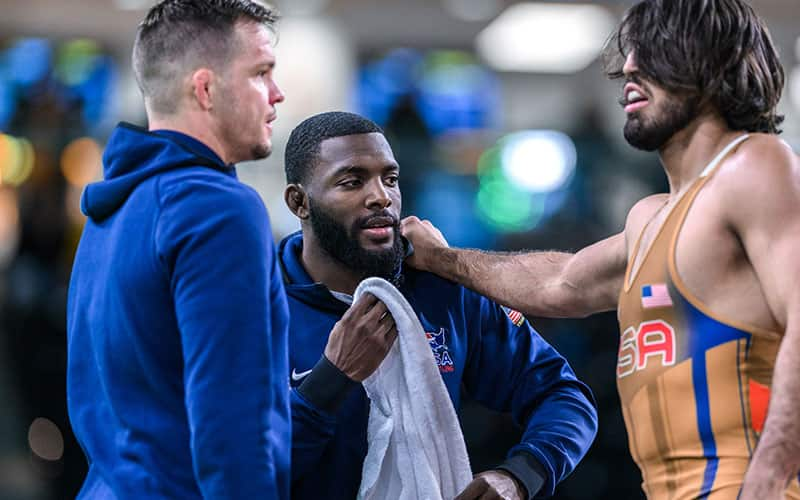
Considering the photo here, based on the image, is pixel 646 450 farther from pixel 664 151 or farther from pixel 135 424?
pixel 135 424

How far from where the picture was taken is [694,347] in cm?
229

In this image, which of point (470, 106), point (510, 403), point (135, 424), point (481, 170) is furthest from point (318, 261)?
point (470, 106)

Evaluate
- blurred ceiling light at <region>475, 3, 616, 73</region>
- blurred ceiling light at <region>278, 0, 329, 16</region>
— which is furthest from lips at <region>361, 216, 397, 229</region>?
blurred ceiling light at <region>475, 3, 616, 73</region>

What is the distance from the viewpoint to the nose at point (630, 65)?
252cm

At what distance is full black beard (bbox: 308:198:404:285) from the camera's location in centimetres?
287

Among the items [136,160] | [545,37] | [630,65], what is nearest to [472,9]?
[545,37]

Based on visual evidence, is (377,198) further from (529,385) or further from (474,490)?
(474,490)

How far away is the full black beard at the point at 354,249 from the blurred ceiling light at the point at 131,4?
1018 cm

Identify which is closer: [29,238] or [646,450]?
[646,450]

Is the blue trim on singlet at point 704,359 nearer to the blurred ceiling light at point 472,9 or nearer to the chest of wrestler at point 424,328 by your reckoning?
the chest of wrestler at point 424,328

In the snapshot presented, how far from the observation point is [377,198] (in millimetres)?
2861

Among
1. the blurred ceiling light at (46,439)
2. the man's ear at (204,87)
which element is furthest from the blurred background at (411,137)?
the man's ear at (204,87)

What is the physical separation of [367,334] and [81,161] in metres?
7.57

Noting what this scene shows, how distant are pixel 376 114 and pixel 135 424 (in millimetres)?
11251
